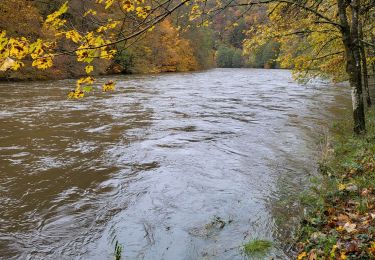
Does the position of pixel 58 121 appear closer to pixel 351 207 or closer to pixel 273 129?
pixel 273 129

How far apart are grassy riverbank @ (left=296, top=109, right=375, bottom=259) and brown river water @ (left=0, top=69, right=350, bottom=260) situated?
342mm

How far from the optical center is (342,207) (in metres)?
5.61

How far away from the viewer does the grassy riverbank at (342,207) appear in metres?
4.28

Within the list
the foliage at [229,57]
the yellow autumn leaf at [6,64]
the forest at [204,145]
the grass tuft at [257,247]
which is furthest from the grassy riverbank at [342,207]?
the foliage at [229,57]

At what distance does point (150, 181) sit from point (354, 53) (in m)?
6.28

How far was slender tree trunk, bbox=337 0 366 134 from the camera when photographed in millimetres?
9359

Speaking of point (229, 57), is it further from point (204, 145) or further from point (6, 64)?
point (6, 64)

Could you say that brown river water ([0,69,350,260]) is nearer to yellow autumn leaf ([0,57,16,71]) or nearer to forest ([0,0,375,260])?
forest ([0,0,375,260])

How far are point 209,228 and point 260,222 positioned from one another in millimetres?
858

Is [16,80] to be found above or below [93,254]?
above

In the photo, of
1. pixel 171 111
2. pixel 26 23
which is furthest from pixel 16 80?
pixel 171 111

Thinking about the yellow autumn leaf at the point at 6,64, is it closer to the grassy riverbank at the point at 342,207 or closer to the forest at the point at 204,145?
the forest at the point at 204,145

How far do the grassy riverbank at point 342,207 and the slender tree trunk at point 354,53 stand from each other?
3.22 ft

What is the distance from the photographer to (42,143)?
36.3ft
